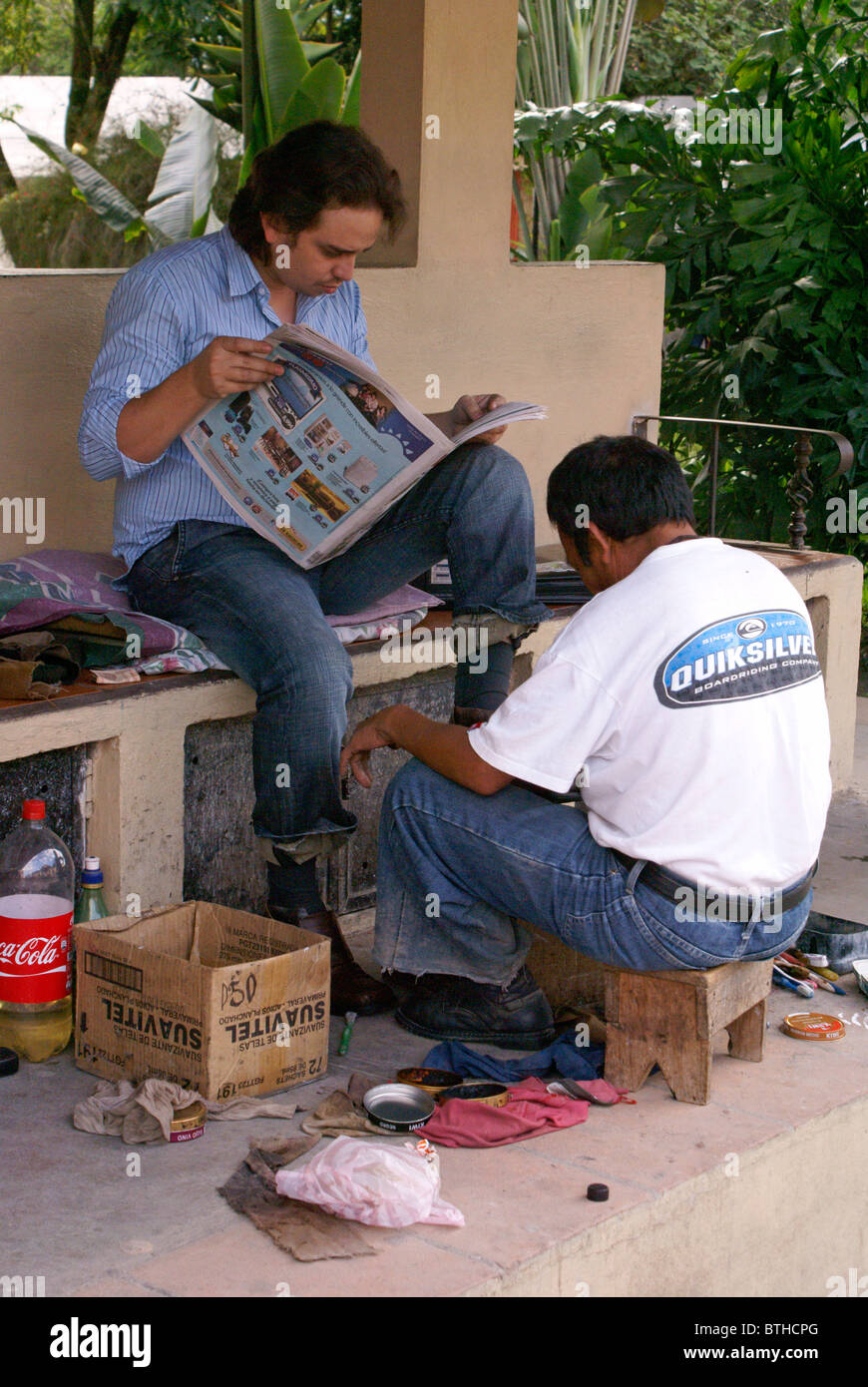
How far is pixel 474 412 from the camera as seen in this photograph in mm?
3430

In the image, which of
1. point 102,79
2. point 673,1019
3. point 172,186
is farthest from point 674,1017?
point 102,79

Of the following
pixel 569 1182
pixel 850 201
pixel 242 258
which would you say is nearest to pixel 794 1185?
pixel 569 1182

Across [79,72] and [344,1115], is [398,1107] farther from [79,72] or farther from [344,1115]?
[79,72]

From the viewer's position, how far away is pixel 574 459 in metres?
2.73

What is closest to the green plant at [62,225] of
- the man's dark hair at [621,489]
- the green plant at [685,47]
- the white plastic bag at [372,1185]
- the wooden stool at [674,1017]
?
the green plant at [685,47]

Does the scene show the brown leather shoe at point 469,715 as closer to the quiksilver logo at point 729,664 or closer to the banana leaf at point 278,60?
the quiksilver logo at point 729,664

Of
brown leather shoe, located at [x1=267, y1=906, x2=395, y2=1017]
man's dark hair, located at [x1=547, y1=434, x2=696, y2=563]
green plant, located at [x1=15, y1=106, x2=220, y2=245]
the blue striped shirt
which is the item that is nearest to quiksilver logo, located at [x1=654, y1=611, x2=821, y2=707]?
man's dark hair, located at [x1=547, y1=434, x2=696, y2=563]

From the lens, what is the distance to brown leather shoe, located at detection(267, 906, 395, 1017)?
10.3 feet

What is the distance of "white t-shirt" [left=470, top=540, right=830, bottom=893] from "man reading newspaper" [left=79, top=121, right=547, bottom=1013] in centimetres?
55

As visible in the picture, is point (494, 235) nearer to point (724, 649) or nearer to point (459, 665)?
point (459, 665)

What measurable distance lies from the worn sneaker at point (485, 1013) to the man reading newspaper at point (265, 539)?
152 millimetres

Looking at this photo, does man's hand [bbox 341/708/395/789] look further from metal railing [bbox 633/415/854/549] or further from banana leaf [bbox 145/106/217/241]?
banana leaf [bbox 145/106/217/241]

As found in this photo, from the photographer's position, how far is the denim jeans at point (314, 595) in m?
3.06

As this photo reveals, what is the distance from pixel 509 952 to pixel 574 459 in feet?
3.22
